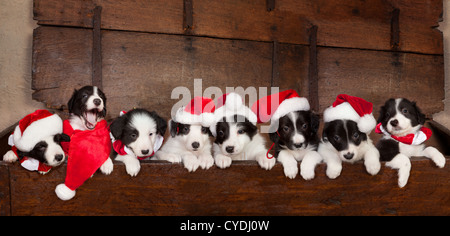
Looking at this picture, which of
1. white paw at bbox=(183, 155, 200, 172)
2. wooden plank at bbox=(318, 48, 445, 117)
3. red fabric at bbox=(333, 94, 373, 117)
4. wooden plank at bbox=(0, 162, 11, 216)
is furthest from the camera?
wooden plank at bbox=(318, 48, 445, 117)

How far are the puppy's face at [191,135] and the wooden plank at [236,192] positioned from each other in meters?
0.29

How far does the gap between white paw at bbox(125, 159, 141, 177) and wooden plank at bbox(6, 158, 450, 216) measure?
0.03 metres

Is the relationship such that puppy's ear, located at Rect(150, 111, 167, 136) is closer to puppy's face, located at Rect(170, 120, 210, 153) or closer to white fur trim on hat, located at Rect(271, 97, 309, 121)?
puppy's face, located at Rect(170, 120, 210, 153)

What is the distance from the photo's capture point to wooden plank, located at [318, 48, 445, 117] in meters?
2.84

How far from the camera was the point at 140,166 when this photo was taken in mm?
1563

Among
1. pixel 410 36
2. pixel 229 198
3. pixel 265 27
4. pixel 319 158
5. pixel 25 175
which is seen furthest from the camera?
pixel 410 36

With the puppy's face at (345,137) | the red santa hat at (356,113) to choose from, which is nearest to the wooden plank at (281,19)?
the red santa hat at (356,113)

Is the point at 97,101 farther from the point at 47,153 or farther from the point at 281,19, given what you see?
the point at 281,19

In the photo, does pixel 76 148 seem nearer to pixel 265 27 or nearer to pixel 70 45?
pixel 70 45

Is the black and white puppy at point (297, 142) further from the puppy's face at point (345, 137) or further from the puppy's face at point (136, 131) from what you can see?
the puppy's face at point (136, 131)

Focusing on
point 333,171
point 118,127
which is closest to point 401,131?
point 333,171

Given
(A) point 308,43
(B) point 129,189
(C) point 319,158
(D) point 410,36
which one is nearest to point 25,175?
(B) point 129,189

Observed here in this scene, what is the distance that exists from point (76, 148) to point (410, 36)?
2.91 metres

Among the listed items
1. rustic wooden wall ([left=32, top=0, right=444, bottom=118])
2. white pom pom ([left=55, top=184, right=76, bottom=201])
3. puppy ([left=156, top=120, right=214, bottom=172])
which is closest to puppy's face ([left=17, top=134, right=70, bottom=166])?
white pom pom ([left=55, top=184, right=76, bottom=201])
